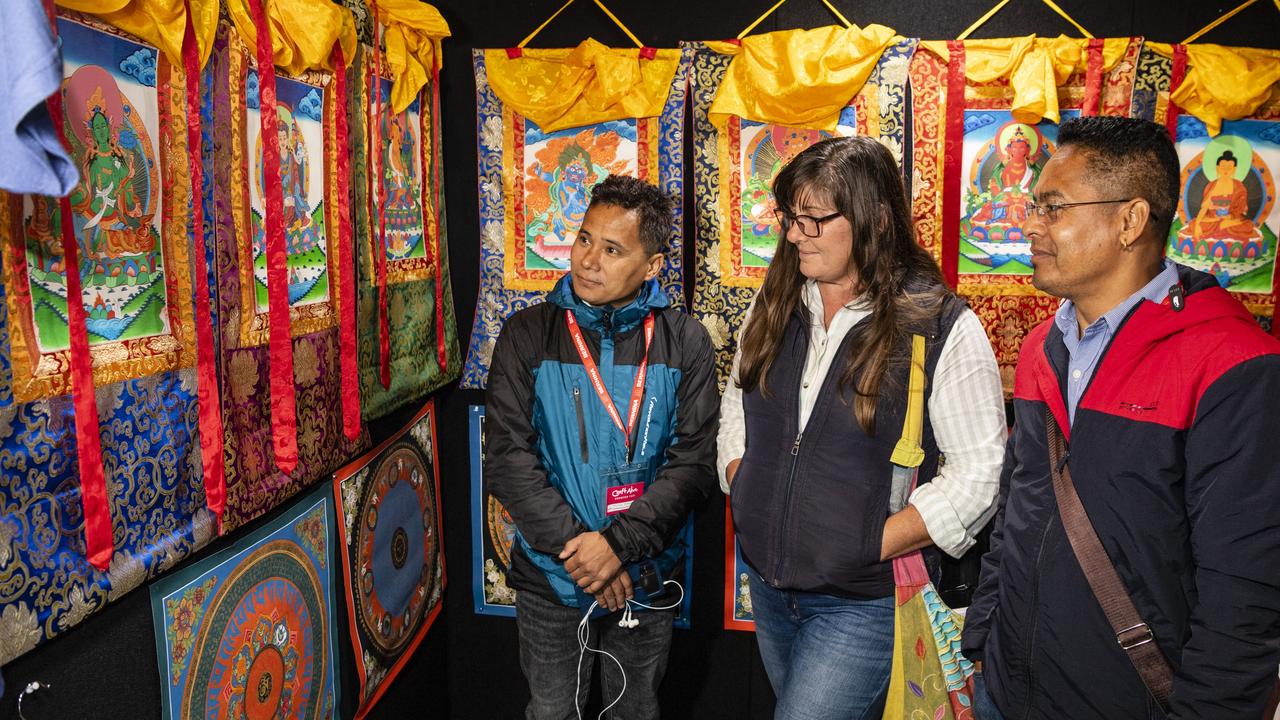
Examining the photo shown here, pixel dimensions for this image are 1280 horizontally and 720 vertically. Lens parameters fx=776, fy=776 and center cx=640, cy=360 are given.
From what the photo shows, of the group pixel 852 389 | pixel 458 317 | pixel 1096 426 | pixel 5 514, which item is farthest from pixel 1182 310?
pixel 458 317

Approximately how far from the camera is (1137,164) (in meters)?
1.38

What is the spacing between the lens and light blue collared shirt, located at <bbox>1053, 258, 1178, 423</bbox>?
1.36 meters

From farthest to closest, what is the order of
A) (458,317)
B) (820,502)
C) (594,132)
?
(458,317) → (594,132) → (820,502)

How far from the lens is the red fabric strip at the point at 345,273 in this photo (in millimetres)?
2131

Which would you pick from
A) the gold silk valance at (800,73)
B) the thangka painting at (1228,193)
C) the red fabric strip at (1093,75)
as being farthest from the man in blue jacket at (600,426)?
the thangka painting at (1228,193)

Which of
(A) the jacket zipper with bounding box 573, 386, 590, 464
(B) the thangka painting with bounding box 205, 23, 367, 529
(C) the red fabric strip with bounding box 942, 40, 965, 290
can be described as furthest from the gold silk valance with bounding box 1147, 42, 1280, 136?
(B) the thangka painting with bounding box 205, 23, 367, 529

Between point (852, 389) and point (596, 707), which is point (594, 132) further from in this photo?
point (596, 707)

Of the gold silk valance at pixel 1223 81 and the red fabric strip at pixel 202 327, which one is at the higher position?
the gold silk valance at pixel 1223 81

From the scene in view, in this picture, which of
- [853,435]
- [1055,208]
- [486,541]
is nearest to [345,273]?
[486,541]

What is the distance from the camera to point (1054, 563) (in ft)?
4.49

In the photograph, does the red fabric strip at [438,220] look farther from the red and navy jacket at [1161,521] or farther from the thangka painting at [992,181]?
Result: the red and navy jacket at [1161,521]

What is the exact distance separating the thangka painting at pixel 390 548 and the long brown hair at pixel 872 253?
1.35 meters

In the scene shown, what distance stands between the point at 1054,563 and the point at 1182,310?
48 cm

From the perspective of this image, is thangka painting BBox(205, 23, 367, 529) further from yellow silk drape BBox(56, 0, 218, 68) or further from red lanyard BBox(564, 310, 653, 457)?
red lanyard BBox(564, 310, 653, 457)
